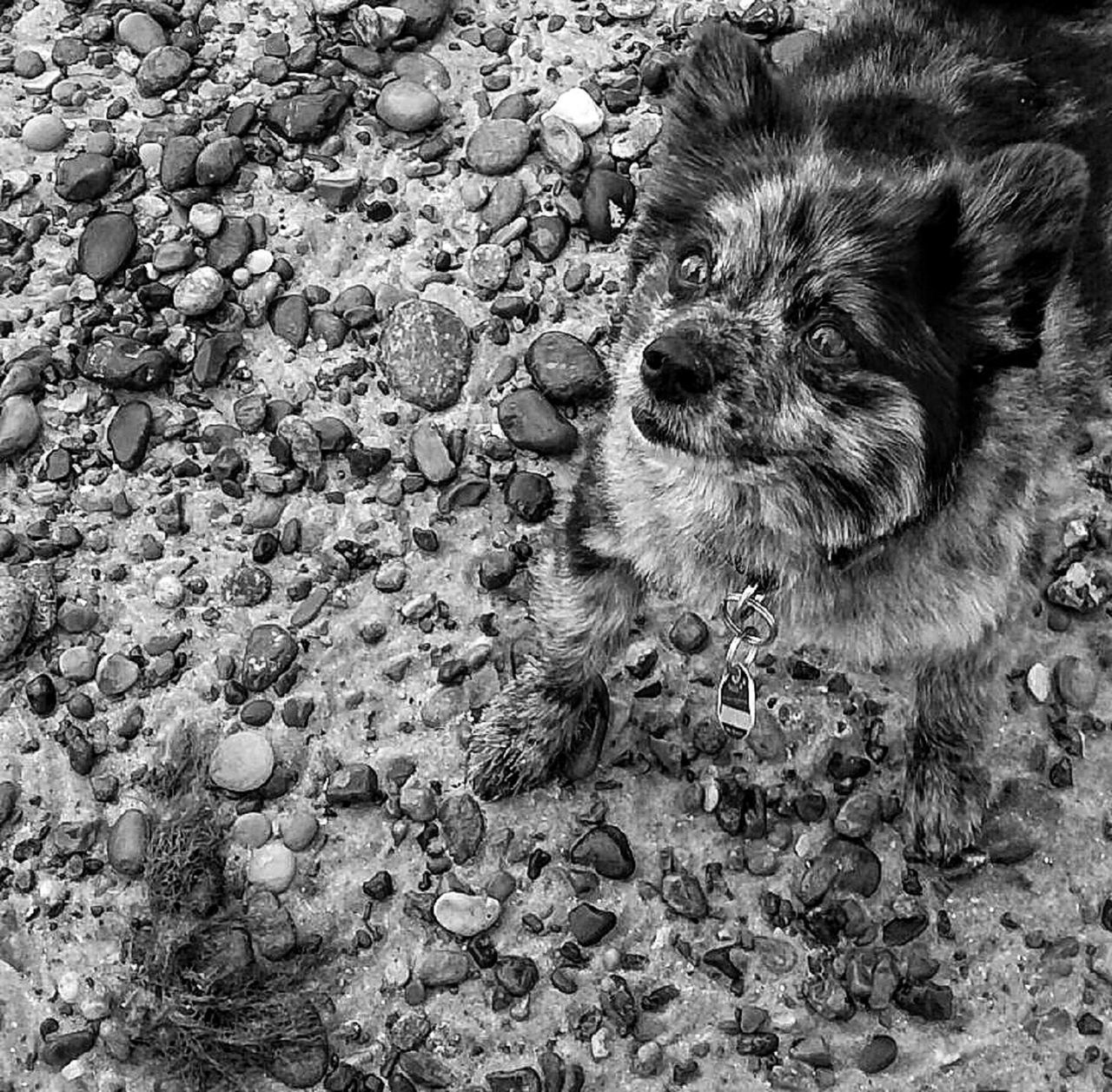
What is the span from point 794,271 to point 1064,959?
3185 mm

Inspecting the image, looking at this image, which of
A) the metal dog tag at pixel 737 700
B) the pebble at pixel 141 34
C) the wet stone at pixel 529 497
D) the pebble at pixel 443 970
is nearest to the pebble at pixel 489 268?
the wet stone at pixel 529 497

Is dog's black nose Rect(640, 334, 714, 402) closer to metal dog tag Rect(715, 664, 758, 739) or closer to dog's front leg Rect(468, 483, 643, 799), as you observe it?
dog's front leg Rect(468, 483, 643, 799)

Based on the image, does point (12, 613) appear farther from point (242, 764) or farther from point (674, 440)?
point (674, 440)

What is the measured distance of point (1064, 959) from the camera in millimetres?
5746

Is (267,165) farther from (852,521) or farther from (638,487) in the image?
(852,521)

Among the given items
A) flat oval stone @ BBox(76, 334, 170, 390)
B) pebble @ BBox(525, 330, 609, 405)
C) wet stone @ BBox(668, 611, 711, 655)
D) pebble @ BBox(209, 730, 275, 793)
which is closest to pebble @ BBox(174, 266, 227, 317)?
flat oval stone @ BBox(76, 334, 170, 390)

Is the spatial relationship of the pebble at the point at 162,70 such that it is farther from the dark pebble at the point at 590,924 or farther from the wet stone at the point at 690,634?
the dark pebble at the point at 590,924

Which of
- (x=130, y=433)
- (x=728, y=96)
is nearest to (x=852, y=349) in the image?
(x=728, y=96)

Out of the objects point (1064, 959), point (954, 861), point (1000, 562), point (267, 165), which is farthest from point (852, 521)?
point (267, 165)

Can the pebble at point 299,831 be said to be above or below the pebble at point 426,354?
below

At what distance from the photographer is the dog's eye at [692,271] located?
4.56m

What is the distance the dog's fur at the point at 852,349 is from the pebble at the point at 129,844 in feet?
6.15

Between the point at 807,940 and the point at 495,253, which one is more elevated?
the point at 495,253

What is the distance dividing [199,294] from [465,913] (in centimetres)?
→ 311
